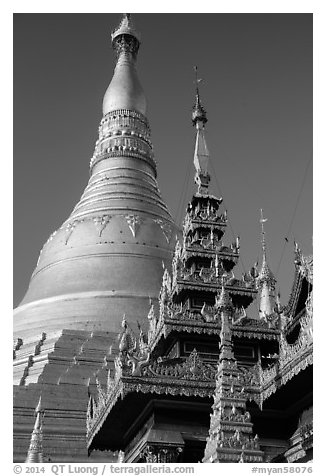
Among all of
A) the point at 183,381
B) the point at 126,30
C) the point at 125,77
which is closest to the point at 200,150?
the point at 183,381

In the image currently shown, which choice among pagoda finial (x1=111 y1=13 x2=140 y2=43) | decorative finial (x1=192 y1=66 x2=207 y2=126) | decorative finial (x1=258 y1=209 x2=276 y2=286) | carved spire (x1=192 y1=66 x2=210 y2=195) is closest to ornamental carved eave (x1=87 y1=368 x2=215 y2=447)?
carved spire (x1=192 y1=66 x2=210 y2=195)

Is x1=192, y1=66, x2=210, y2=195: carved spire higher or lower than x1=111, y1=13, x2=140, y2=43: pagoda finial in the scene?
lower

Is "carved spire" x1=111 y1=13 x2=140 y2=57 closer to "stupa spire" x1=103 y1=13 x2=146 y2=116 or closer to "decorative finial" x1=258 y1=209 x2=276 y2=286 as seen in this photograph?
"stupa spire" x1=103 y1=13 x2=146 y2=116

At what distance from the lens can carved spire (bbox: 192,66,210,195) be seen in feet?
64.1

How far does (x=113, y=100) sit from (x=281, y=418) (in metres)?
28.4

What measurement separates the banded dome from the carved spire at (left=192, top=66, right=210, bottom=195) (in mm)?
7926

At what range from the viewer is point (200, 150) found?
20.0 metres

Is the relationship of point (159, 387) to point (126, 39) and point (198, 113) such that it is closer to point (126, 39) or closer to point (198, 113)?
point (198, 113)

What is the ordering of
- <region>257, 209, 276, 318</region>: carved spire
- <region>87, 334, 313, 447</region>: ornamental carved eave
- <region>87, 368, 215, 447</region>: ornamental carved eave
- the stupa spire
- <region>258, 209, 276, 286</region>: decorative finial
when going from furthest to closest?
the stupa spire < <region>258, 209, 276, 286</region>: decorative finial < <region>257, 209, 276, 318</region>: carved spire < <region>87, 368, 215, 447</region>: ornamental carved eave < <region>87, 334, 313, 447</region>: ornamental carved eave

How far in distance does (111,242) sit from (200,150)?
457 inches

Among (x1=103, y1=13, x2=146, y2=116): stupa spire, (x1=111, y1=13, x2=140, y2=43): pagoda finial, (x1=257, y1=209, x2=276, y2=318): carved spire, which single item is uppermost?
(x1=111, y1=13, x2=140, y2=43): pagoda finial

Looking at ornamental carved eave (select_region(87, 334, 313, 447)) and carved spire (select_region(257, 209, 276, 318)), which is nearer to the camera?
ornamental carved eave (select_region(87, 334, 313, 447))

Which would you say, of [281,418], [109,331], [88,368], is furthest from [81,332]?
[281,418]
